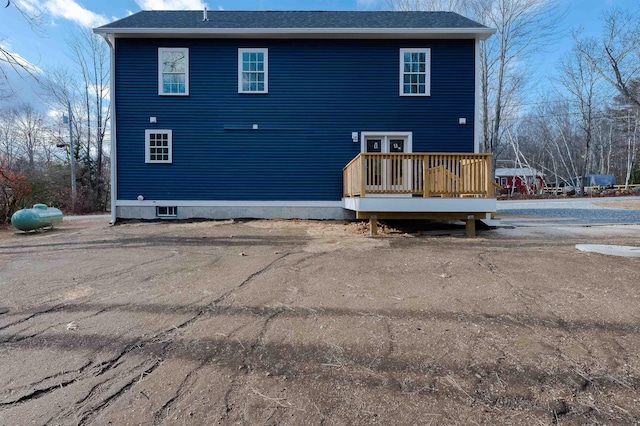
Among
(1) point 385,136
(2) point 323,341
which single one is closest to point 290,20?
(1) point 385,136

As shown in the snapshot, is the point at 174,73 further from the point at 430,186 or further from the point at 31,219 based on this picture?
the point at 430,186

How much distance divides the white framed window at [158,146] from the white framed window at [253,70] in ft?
9.01

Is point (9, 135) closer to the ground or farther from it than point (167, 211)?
farther from it

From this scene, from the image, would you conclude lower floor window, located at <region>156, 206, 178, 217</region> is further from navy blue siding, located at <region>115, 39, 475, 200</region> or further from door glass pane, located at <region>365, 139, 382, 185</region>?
door glass pane, located at <region>365, 139, 382, 185</region>

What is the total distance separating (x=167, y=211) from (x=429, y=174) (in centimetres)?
804

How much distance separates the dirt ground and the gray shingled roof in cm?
816

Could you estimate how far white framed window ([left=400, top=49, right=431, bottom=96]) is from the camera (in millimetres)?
10414

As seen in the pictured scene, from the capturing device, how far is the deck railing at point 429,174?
7098 mm

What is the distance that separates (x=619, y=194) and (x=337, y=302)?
3275 cm

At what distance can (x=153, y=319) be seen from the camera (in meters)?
3.04

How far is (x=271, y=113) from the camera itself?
418 inches

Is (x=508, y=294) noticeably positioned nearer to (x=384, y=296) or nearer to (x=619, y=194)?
(x=384, y=296)

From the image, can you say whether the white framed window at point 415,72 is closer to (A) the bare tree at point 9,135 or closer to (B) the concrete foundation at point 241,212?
(B) the concrete foundation at point 241,212

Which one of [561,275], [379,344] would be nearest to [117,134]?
[379,344]
